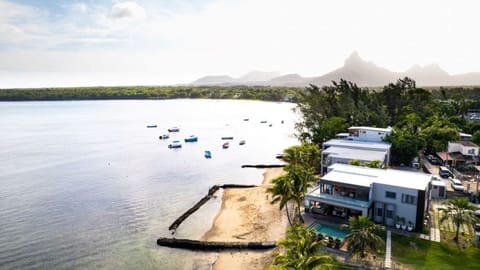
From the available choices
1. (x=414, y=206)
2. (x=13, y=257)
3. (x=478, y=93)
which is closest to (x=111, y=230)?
(x=13, y=257)

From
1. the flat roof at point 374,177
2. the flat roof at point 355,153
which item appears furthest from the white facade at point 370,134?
the flat roof at point 374,177

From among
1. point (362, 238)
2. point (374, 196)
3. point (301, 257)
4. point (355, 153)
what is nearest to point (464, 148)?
point (355, 153)

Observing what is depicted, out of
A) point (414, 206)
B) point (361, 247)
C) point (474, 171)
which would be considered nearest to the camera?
point (361, 247)

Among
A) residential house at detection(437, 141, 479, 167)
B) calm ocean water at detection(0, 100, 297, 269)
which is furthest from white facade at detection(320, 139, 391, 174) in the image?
calm ocean water at detection(0, 100, 297, 269)

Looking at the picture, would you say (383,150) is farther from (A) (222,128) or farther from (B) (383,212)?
(A) (222,128)

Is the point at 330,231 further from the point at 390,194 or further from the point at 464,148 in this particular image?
the point at 464,148

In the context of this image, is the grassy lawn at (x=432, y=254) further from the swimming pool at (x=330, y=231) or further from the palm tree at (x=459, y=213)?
the swimming pool at (x=330, y=231)

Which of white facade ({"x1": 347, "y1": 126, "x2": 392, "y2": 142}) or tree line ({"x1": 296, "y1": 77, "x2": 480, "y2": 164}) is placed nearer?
white facade ({"x1": 347, "y1": 126, "x2": 392, "y2": 142})

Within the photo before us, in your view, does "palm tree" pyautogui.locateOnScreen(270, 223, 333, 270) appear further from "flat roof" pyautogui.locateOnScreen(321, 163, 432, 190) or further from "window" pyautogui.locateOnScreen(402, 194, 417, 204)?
"window" pyautogui.locateOnScreen(402, 194, 417, 204)
